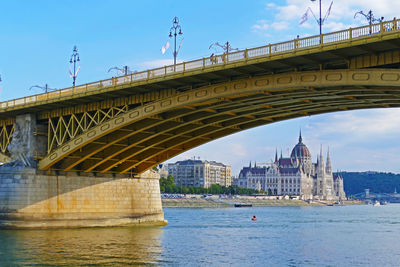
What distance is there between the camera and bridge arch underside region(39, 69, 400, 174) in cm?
3403

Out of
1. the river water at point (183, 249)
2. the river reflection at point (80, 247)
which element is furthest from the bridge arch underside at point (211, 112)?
the river reflection at point (80, 247)

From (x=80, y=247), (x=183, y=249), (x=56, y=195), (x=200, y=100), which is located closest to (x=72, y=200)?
(x=56, y=195)

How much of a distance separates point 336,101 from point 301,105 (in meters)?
3.28

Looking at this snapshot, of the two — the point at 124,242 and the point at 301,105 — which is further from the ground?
the point at 301,105

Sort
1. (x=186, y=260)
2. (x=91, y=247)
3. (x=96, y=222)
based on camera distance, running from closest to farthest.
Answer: (x=186, y=260)
(x=91, y=247)
(x=96, y=222)

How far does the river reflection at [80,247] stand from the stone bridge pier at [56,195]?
1974 mm

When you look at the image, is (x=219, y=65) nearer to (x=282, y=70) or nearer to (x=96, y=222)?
(x=282, y=70)

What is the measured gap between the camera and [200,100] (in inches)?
1594

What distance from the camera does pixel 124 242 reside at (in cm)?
4353

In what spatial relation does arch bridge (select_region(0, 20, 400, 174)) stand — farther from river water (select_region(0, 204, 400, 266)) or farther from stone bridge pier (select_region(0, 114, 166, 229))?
river water (select_region(0, 204, 400, 266))

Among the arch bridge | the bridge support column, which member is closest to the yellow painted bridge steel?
the arch bridge

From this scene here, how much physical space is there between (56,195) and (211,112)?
17542 millimetres

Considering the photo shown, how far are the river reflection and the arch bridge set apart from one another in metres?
7.44

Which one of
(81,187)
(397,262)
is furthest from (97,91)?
(397,262)
